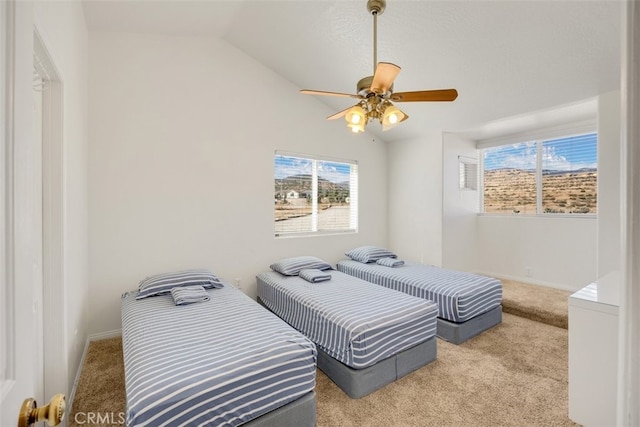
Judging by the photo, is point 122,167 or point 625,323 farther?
point 122,167

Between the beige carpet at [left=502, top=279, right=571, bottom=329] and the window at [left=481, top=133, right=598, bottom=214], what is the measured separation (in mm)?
1179

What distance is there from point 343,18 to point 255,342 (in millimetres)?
2854

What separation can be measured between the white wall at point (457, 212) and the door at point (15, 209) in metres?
4.48

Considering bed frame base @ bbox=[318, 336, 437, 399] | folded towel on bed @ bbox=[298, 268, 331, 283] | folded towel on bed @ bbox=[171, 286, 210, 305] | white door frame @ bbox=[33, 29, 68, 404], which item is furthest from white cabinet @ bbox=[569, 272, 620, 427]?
white door frame @ bbox=[33, 29, 68, 404]

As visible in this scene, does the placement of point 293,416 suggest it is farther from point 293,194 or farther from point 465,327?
point 293,194

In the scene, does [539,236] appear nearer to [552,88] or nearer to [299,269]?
[552,88]

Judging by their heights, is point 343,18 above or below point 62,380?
above

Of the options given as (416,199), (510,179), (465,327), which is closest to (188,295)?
(465,327)

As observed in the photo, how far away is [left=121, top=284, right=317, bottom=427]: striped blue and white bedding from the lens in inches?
56.4

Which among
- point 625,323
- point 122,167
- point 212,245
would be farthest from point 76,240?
point 625,323

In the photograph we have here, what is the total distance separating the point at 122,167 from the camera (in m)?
3.02

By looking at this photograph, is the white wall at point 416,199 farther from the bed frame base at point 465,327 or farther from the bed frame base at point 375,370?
the bed frame base at point 375,370

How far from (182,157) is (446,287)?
10.4 ft

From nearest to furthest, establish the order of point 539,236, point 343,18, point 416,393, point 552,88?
1. point 416,393
2. point 343,18
3. point 552,88
4. point 539,236
